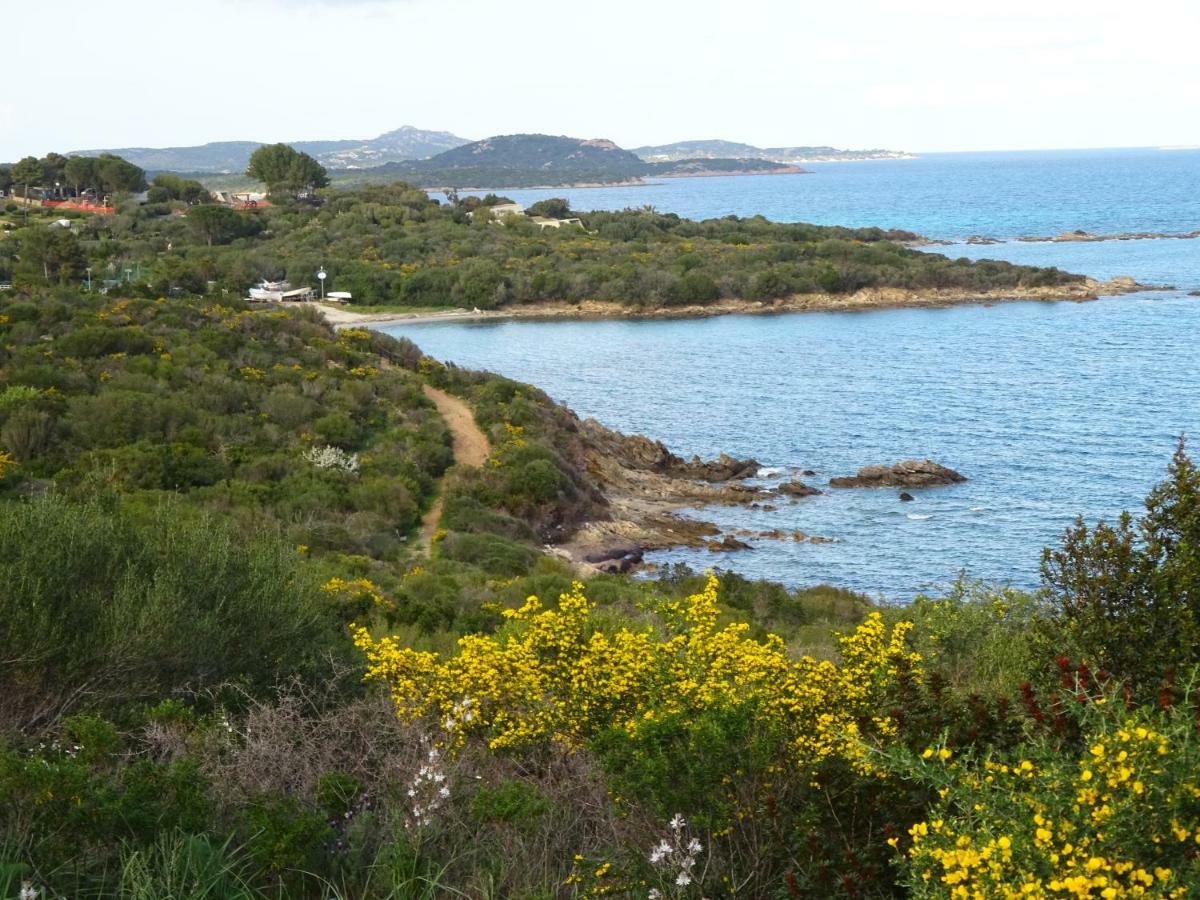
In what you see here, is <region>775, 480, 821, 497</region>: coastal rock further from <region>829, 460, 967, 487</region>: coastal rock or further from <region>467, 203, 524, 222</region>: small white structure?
<region>467, 203, 524, 222</region>: small white structure

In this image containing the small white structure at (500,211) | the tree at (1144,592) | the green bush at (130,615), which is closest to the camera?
the tree at (1144,592)

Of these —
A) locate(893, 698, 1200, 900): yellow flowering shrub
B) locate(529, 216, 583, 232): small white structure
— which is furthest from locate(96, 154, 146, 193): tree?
locate(893, 698, 1200, 900): yellow flowering shrub

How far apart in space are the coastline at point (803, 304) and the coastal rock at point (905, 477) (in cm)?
4096

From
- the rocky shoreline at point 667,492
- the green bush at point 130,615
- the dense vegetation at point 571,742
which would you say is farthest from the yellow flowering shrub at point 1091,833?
the rocky shoreline at point 667,492

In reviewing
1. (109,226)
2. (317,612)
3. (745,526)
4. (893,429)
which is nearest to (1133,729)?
(317,612)

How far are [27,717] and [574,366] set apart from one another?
50.0m

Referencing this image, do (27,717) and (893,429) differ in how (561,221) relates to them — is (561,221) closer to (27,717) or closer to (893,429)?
(893,429)

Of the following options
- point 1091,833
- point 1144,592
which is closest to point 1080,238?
point 1144,592

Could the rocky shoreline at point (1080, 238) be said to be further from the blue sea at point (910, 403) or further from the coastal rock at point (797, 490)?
the coastal rock at point (797, 490)

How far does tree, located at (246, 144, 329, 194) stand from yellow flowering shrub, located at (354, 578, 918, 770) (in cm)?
10929

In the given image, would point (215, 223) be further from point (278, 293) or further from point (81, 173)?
point (81, 173)

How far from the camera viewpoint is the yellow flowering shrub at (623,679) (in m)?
6.45

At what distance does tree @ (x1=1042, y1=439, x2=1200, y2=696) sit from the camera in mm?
6352

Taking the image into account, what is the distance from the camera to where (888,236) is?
109688mm
